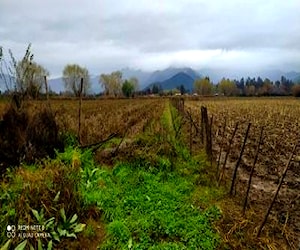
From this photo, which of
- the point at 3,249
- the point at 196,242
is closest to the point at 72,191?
the point at 3,249

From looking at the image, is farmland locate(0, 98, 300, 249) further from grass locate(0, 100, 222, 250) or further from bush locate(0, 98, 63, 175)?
bush locate(0, 98, 63, 175)

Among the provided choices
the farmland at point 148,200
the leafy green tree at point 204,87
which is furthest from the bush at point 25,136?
the leafy green tree at point 204,87

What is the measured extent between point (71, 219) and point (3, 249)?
1360 mm

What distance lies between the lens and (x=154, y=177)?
8.41 m

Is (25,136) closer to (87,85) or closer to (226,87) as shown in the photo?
(87,85)

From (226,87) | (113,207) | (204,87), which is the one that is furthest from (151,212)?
(226,87)

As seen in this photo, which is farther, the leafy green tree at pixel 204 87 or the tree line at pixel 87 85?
the leafy green tree at pixel 204 87

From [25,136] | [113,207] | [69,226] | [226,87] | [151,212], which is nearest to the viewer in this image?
[69,226]

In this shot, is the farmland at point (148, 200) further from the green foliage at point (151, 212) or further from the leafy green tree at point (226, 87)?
the leafy green tree at point (226, 87)

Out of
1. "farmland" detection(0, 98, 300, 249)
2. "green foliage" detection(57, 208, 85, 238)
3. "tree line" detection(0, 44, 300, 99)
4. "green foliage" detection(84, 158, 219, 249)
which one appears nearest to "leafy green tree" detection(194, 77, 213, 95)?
"tree line" detection(0, 44, 300, 99)

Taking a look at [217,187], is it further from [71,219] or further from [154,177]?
[71,219]

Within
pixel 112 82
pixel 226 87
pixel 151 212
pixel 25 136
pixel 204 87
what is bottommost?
pixel 151 212

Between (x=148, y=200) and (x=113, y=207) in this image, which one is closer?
(x=113, y=207)

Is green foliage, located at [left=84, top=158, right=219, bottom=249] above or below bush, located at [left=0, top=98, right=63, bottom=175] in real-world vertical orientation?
below
